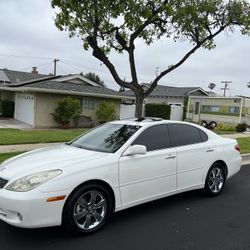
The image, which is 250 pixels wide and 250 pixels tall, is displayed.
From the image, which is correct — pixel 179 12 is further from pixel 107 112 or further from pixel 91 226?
pixel 107 112

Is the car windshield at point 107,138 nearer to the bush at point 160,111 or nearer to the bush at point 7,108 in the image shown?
the bush at point 7,108

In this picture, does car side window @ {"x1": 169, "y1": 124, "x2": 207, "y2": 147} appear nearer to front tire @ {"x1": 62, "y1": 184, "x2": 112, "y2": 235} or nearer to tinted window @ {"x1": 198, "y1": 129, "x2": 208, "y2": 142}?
tinted window @ {"x1": 198, "y1": 129, "x2": 208, "y2": 142}

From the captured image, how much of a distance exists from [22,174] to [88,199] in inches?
35.8

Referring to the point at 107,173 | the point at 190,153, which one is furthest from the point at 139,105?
the point at 107,173

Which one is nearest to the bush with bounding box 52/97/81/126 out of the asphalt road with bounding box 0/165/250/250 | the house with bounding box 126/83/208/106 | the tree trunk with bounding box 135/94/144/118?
the tree trunk with bounding box 135/94/144/118

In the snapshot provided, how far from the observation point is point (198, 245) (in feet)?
13.7

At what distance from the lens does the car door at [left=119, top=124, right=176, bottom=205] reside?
482 cm

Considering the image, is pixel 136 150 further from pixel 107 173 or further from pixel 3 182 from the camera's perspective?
pixel 3 182

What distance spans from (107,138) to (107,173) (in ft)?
3.16

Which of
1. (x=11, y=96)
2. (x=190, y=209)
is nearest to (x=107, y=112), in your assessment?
(x=11, y=96)

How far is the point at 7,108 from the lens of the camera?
2681cm

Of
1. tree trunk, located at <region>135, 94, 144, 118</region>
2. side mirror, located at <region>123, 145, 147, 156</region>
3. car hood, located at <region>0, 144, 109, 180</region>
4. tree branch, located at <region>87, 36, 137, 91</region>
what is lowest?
car hood, located at <region>0, 144, 109, 180</region>

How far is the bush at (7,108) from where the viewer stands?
1051 inches

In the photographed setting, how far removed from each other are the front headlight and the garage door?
59.8 feet
